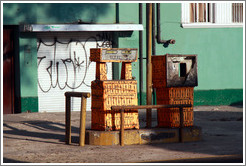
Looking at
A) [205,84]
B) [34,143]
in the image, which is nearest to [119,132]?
[34,143]

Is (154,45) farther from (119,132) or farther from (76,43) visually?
(119,132)

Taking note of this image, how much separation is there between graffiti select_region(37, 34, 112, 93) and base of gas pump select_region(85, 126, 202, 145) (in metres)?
7.64

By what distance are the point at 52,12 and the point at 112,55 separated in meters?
7.54

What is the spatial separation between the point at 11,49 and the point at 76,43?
2071 millimetres

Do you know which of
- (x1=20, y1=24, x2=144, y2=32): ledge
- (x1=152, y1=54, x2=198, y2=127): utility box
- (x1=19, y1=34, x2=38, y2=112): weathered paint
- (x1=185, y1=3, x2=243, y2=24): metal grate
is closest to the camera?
(x1=152, y1=54, x2=198, y2=127): utility box

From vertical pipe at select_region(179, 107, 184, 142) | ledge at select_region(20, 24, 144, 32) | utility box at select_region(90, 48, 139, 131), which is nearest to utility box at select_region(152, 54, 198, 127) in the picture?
vertical pipe at select_region(179, 107, 184, 142)

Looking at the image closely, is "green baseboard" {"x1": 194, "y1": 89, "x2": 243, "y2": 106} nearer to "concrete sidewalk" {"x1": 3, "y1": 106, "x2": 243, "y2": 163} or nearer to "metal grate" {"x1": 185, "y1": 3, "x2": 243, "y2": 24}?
"metal grate" {"x1": 185, "y1": 3, "x2": 243, "y2": 24}

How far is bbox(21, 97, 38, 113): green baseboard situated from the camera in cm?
1762

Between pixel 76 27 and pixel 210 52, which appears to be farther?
pixel 210 52

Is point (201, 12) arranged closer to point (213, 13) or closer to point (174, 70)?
point (213, 13)

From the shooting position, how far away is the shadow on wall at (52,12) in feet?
56.7

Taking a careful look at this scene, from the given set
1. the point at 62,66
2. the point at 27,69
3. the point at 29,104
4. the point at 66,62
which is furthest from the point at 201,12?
the point at 29,104

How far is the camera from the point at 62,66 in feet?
59.3

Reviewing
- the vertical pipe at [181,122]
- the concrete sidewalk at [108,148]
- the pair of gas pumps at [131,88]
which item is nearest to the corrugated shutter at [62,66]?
the concrete sidewalk at [108,148]
